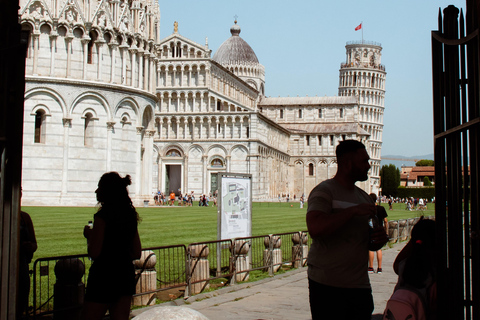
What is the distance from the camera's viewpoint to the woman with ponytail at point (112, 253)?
21.2 ft


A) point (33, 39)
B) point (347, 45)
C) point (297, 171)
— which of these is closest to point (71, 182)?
point (33, 39)

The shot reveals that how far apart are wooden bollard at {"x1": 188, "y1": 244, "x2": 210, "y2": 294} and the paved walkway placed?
1.04 feet

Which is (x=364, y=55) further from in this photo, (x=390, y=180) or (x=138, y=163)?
(x=138, y=163)

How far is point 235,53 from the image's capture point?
384ft

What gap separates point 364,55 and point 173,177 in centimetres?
6674

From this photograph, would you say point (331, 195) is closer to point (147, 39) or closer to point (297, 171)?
point (147, 39)

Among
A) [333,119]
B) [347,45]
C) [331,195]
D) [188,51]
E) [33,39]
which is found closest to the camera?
[331,195]

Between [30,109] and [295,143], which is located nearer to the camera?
[30,109]

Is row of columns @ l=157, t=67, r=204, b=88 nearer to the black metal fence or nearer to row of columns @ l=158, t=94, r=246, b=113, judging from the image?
row of columns @ l=158, t=94, r=246, b=113

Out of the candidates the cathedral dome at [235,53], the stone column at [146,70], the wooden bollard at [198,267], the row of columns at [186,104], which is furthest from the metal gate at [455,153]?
the cathedral dome at [235,53]

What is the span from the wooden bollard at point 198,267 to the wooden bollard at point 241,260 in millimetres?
1285

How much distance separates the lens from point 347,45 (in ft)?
446

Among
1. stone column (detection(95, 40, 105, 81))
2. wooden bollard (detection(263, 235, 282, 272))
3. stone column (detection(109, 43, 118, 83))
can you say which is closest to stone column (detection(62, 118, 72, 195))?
stone column (detection(95, 40, 105, 81))

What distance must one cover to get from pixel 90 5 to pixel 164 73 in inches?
1451
